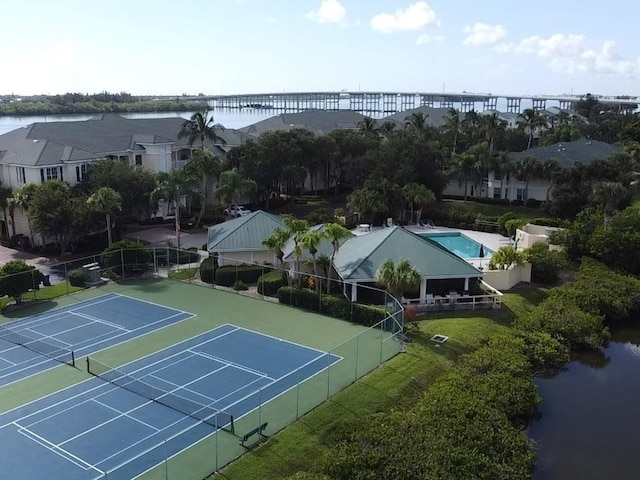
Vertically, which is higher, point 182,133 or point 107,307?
point 182,133

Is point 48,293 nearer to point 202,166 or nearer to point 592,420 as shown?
point 202,166

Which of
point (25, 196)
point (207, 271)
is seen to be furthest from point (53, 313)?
point (25, 196)

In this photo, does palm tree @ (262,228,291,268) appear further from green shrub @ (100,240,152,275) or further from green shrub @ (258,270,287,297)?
green shrub @ (100,240,152,275)

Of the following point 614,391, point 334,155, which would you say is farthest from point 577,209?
point 614,391

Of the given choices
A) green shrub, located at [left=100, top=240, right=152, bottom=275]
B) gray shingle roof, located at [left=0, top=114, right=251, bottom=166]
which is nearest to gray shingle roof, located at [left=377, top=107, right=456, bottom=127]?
gray shingle roof, located at [left=0, top=114, right=251, bottom=166]

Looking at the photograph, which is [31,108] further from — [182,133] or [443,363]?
[443,363]

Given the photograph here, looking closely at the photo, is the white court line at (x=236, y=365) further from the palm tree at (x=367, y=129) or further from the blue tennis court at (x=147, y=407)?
the palm tree at (x=367, y=129)
